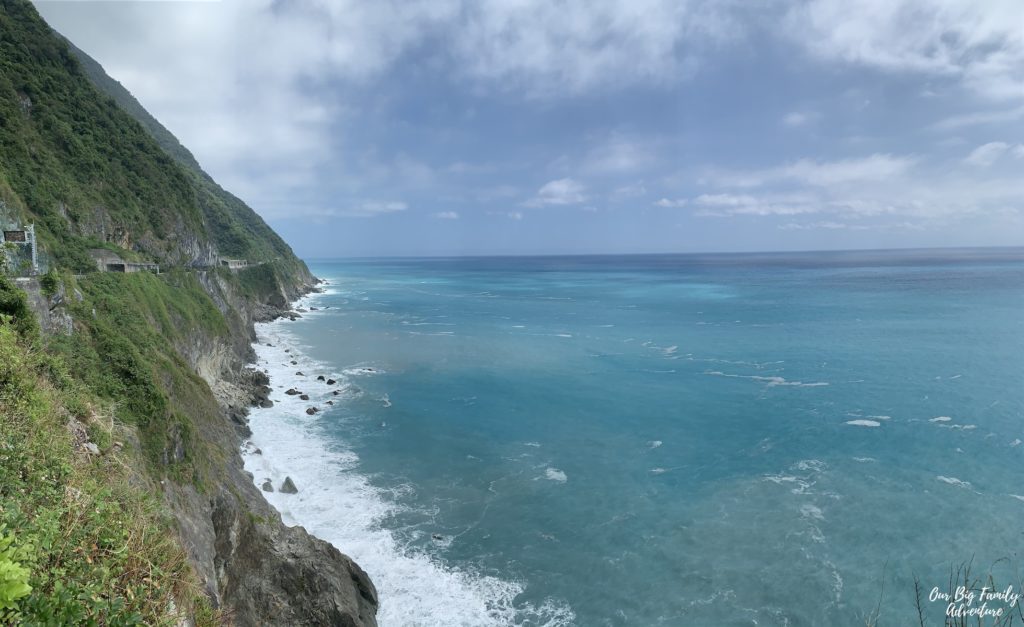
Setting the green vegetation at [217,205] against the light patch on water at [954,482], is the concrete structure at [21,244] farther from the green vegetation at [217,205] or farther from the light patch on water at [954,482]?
the green vegetation at [217,205]

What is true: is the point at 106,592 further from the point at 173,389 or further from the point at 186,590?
the point at 173,389

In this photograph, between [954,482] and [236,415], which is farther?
Answer: [236,415]

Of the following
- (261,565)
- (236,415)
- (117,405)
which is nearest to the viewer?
(117,405)

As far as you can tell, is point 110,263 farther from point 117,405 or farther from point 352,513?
point 352,513

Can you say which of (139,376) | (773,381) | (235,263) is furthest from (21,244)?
(235,263)

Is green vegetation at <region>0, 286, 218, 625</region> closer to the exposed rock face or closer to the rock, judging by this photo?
the exposed rock face

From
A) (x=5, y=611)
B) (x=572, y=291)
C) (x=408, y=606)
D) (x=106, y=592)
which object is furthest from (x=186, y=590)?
(x=572, y=291)

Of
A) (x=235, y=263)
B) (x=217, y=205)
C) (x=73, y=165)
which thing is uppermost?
(x=217, y=205)
